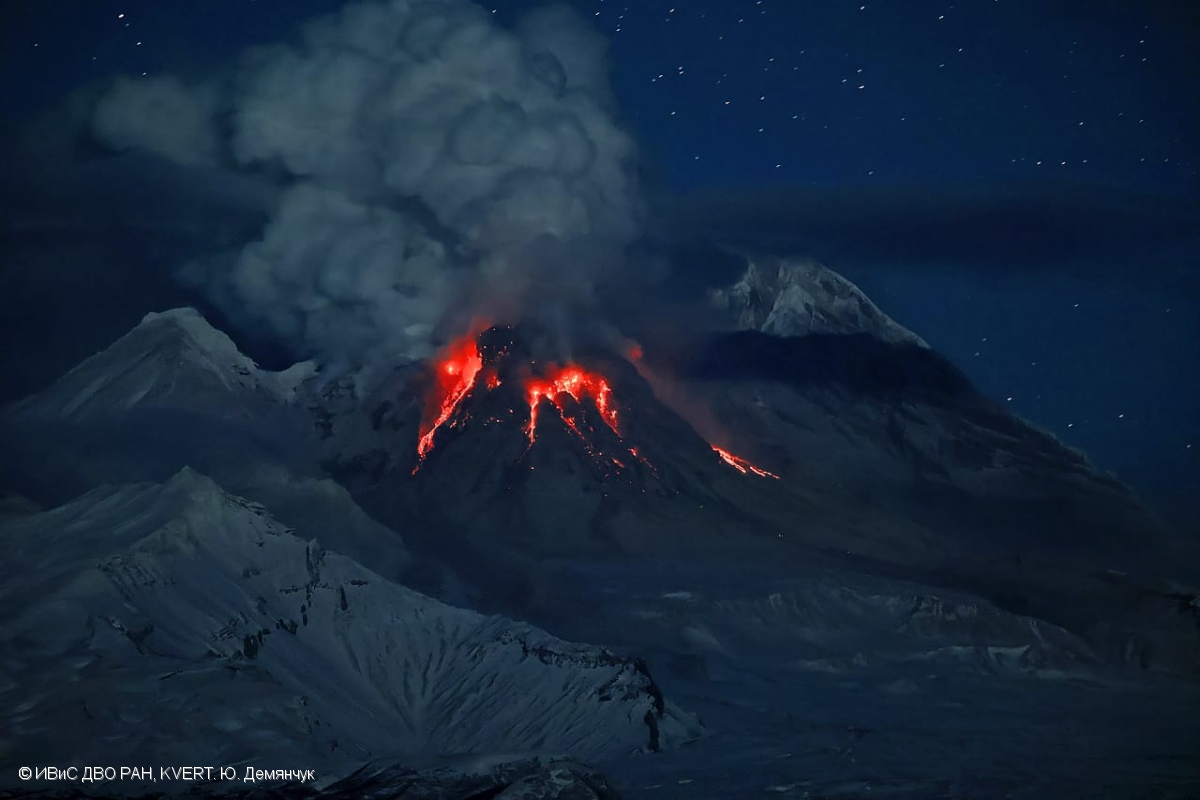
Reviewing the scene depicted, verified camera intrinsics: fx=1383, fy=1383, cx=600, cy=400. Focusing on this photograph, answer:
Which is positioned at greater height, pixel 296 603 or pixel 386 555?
pixel 296 603

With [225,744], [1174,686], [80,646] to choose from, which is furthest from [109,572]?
[1174,686]

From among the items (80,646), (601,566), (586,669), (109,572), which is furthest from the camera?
(601,566)

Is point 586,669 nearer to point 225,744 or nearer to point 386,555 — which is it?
point 225,744

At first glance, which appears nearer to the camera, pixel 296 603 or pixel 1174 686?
pixel 296 603

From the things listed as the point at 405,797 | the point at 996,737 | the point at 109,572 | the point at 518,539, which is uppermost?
the point at 405,797

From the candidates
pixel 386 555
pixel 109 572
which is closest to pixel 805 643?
pixel 386 555

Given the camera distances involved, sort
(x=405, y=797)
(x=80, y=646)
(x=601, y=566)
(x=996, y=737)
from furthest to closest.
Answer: (x=601, y=566) < (x=996, y=737) < (x=80, y=646) < (x=405, y=797)

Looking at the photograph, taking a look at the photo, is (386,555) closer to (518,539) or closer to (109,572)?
(518,539)
